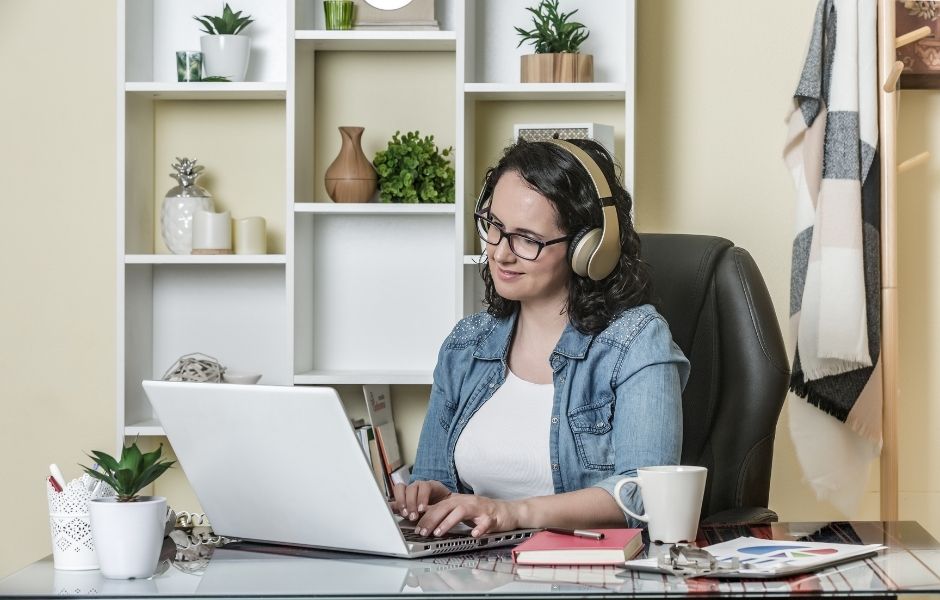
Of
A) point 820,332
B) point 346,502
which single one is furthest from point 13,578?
point 820,332

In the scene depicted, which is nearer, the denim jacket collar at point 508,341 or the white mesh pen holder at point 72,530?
the white mesh pen holder at point 72,530

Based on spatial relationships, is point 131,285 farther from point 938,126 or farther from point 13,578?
point 938,126

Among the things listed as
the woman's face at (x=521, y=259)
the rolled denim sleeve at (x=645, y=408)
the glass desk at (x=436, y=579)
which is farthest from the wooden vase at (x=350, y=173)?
the glass desk at (x=436, y=579)

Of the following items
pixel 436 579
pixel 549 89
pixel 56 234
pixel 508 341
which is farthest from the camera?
pixel 56 234

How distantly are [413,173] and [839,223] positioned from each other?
3.14 feet

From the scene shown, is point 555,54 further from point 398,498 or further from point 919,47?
point 398,498

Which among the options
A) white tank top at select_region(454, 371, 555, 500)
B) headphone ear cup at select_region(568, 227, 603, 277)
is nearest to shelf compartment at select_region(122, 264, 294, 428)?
white tank top at select_region(454, 371, 555, 500)

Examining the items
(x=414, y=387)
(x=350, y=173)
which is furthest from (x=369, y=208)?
(x=414, y=387)

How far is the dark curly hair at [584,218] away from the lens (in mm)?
1669

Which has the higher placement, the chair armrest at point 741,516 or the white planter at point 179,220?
the white planter at point 179,220

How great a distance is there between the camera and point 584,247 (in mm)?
1637

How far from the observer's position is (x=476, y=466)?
1.68 metres

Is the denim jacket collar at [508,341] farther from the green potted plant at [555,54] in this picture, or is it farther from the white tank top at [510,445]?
the green potted plant at [555,54]

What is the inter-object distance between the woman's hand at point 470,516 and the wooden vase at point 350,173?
135 centimetres
